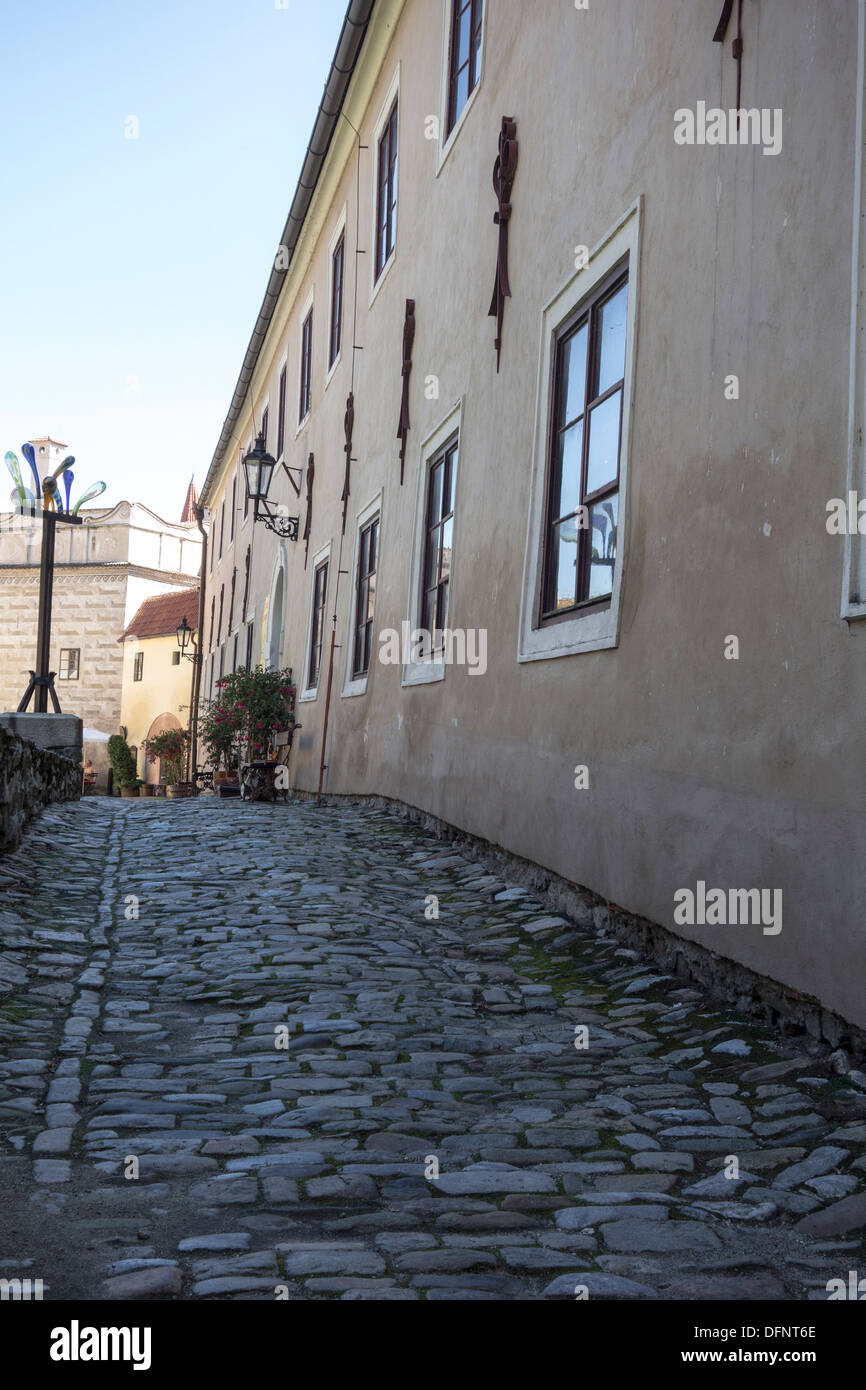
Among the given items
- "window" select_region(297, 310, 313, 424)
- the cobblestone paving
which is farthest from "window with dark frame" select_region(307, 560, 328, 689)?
the cobblestone paving

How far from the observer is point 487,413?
8250 millimetres

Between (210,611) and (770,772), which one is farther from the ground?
(210,611)

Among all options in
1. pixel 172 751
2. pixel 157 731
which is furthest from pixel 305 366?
pixel 157 731

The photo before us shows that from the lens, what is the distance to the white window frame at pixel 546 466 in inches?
222

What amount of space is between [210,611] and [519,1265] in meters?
31.1

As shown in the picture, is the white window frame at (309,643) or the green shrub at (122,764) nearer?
the white window frame at (309,643)

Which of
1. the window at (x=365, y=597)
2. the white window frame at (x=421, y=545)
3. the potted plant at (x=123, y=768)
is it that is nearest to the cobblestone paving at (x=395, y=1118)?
the white window frame at (x=421, y=545)

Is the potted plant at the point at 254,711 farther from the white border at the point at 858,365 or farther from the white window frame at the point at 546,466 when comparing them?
the white border at the point at 858,365

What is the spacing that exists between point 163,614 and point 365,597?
102 feet

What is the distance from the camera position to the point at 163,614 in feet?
140

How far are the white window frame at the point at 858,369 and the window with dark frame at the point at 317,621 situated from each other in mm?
11362

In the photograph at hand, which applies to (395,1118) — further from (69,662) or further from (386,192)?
(69,662)

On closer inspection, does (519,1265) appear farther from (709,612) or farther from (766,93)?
A: (766,93)
